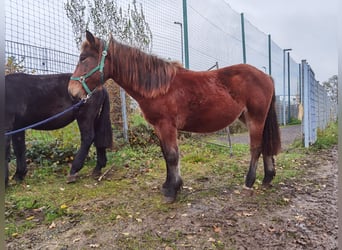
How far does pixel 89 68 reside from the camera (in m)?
1.98

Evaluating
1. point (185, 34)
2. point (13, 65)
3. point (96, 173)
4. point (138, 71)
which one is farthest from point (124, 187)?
point (185, 34)

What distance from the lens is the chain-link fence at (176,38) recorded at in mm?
3016

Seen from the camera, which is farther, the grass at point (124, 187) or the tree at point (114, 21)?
the tree at point (114, 21)

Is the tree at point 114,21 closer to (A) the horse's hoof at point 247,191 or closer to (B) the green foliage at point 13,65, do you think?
(B) the green foliage at point 13,65

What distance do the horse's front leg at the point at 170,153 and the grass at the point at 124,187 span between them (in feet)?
0.33

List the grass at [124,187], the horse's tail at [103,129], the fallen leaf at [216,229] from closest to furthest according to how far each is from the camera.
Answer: the fallen leaf at [216,229] → the grass at [124,187] → the horse's tail at [103,129]

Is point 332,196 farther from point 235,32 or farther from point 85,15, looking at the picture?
point 85,15

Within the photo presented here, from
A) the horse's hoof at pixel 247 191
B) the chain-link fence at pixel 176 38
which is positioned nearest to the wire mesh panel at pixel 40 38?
the chain-link fence at pixel 176 38

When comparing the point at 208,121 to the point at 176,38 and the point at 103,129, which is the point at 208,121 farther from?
the point at 176,38

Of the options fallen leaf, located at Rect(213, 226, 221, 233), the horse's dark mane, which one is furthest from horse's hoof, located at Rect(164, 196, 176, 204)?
the horse's dark mane

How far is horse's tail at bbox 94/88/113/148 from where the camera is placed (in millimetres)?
2823

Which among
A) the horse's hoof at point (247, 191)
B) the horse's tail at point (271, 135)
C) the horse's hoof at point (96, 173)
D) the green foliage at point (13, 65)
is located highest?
the green foliage at point (13, 65)

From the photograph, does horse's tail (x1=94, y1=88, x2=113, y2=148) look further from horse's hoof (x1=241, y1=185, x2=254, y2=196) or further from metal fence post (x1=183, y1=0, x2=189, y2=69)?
metal fence post (x1=183, y1=0, x2=189, y2=69)

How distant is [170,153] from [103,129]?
107cm
